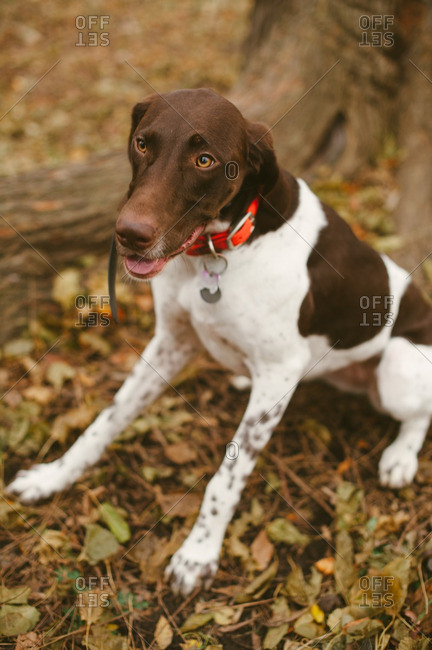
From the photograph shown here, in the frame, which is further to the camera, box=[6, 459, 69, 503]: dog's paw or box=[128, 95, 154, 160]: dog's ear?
box=[6, 459, 69, 503]: dog's paw

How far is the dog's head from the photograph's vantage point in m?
1.82

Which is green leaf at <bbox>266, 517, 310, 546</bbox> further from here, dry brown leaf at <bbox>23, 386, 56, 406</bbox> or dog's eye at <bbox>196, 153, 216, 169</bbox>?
dog's eye at <bbox>196, 153, 216, 169</bbox>

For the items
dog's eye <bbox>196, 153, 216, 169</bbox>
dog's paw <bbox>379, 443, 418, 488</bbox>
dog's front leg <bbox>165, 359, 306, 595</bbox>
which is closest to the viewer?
dog's eye <bbox>196, 153, 216, 169</bbox>

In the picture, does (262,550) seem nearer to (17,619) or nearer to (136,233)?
(17,619)

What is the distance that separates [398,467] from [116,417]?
1.51m

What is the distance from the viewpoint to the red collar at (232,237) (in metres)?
2.15

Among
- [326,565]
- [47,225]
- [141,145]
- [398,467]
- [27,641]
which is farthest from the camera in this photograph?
[47,225]

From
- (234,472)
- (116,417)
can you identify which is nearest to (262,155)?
(234,472)

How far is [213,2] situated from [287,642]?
882 centimetres

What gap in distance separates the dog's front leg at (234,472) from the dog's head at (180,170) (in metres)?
0.77

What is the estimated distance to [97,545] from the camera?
2469mm

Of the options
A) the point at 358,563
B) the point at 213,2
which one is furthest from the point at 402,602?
the point at 213,2

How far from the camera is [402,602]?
221cm

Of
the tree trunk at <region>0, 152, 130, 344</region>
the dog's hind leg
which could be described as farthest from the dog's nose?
the tree trunk at <region>0, 152, 130, 344</region>
